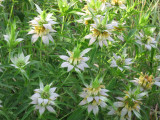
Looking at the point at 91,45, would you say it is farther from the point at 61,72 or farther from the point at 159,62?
the point at 159,62

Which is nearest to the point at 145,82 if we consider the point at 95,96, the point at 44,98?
the point at 95,96

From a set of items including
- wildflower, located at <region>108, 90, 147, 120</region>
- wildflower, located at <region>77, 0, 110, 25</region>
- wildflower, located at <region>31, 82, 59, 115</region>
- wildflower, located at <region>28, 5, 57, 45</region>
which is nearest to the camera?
wildflower, located at <region>31, 82, 59, 115</region>

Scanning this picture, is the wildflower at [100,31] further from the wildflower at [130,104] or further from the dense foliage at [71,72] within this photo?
the wildflower at [130,104]

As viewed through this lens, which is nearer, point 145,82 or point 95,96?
point 95,96

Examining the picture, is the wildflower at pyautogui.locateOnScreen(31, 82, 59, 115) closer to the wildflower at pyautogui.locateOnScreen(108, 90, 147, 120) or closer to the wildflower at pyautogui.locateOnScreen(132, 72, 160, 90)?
the wildflower at pyautogui.locateOnScreen(108, 90, 147, 120)

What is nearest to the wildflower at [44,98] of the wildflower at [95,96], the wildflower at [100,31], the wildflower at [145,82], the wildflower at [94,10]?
the wildflower at [95,96]

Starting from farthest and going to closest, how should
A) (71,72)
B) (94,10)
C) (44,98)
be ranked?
(94,10) → (71,72) → (44,98)

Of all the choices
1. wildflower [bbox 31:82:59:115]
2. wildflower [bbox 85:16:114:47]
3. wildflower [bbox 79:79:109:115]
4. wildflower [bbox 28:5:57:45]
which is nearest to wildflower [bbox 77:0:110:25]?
wildflower [bbox 85:16:114:47]

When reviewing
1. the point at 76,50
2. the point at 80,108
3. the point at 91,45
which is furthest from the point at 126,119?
the point at 76,50

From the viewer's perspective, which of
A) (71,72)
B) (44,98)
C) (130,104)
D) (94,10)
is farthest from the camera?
(94,10)

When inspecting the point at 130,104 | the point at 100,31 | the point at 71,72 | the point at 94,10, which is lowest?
the point at 130,104

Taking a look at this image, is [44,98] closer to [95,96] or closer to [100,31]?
[95,96]
